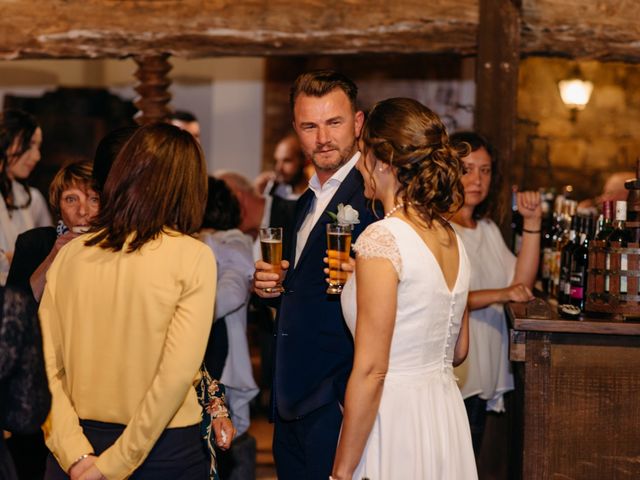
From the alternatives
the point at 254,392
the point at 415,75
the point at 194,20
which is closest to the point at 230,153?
the point at 415,75

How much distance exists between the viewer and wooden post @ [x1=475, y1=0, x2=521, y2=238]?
4.69 m

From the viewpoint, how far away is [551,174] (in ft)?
29.0

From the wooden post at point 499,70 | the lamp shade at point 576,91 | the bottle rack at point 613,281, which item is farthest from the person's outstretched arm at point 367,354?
the lamp shade at point 576,91

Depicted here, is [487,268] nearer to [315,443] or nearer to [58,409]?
[315,443]

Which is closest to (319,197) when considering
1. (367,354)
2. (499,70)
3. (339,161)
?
(339,161)

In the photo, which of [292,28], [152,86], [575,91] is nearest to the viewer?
[292,28]

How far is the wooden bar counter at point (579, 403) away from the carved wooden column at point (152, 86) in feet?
9.34

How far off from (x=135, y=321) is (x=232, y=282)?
1.48 meters

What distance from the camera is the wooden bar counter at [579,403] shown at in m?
Answer: 3.11

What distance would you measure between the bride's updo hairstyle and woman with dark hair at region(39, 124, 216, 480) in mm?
475

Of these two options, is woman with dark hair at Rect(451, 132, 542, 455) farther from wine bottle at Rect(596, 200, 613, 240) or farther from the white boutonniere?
the white boutonniere

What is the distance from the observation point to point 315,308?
262 cm

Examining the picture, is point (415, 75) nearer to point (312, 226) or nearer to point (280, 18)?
point (280, 18)

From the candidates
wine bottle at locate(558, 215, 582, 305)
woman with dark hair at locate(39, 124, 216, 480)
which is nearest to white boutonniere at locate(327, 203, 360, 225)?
woman with dark hair at locate(39, 124, 216, 480)
